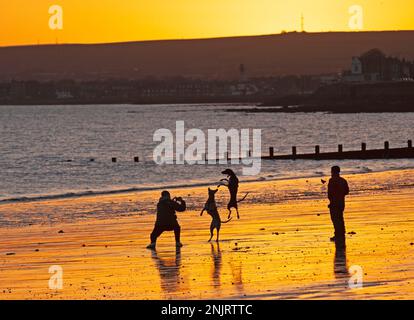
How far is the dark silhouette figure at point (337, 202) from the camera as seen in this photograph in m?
21.8

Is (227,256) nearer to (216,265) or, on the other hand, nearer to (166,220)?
(216,265)

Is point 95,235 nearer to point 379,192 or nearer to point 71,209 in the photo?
point 71,209

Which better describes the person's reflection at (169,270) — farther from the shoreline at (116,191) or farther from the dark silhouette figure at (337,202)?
the shoreline at (116,191)

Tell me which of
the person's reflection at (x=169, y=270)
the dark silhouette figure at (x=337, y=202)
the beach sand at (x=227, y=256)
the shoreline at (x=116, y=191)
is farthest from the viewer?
the shoreline at (x=116, y=191)

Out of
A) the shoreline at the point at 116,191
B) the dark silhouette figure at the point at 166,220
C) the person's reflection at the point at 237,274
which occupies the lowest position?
the person's reflection at the point at 237,274

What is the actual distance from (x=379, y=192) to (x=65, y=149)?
239ft

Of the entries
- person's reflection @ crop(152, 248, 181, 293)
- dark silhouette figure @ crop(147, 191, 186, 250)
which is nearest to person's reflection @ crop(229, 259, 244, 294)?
person's reflection @ crop(152, 248, 181, 293)

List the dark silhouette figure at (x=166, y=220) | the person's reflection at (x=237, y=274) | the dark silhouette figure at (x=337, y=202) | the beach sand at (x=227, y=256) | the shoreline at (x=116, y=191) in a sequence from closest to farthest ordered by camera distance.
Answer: the beach sand at (x=227, y=256) < the person's reflection at (x=237, y=274) < the dark silhouette figure at (x=337, y=202) < the dark silhouette figure at (x=166, y=220) < the shoreline at (x=116, y=191)

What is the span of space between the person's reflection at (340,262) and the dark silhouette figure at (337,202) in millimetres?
321

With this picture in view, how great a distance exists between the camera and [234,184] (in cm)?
2769

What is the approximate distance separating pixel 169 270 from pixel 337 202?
15.1 ft

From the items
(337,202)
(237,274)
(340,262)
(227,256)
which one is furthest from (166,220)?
(340,262)

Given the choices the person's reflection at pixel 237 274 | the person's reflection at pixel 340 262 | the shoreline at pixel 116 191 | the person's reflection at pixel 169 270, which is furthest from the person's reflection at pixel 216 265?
the shoreline at pixel 116 191
